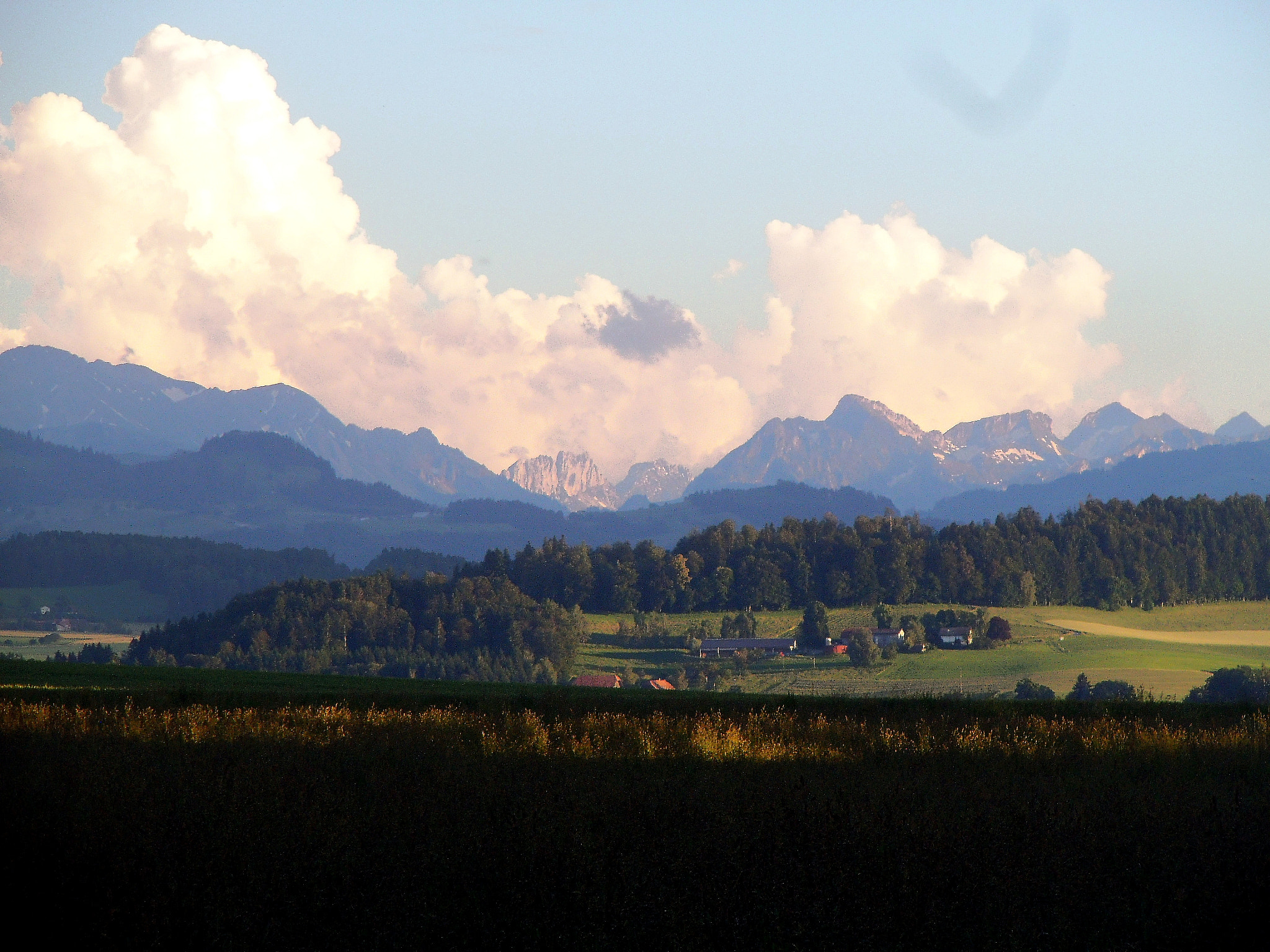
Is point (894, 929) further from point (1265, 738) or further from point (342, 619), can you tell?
point (342, 619)

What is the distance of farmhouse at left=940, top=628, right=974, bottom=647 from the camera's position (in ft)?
639

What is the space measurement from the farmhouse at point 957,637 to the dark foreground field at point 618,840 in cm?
18086

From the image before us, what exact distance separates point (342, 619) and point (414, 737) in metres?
185

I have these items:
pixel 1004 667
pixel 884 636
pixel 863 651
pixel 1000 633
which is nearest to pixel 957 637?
pixel 1000 633

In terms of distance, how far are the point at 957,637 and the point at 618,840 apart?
192012mm

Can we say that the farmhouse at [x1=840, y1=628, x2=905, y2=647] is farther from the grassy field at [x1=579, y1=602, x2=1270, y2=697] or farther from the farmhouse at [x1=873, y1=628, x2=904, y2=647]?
the grassy field at [x1=579, y1=602, x2=1270, y2=697]

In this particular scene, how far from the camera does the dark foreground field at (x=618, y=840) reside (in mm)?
10453

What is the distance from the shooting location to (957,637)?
642 ft

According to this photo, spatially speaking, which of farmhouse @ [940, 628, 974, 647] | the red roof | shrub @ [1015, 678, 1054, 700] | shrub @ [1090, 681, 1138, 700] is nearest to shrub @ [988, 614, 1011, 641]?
farmhouse @ [940, 628, 974, 647]

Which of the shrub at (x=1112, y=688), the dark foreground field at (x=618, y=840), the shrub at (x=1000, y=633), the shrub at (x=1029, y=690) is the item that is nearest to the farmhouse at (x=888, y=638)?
→ the shrub at (x=1000, y=633)

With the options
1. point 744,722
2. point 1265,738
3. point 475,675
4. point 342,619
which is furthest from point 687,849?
point 342,619

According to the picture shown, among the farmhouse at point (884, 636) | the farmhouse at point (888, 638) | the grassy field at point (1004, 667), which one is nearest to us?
the grassy field at point (1004, 667)

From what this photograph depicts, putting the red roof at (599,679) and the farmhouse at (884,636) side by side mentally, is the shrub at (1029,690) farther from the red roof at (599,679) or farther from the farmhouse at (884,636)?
the red roof at (599,679)

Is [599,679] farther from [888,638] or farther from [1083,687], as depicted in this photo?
[1083,687]
